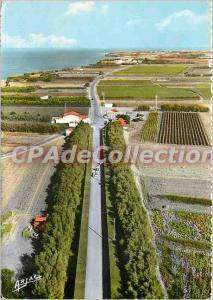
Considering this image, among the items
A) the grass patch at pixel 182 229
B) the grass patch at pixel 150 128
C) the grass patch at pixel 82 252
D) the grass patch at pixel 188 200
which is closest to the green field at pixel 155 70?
the grass patch at pixel 150 128

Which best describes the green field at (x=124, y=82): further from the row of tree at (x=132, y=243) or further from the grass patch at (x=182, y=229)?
the grass patch at (x=182, y=229)

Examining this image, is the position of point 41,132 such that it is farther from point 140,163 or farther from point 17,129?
point 140,163

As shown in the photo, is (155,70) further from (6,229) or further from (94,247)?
(94,247)

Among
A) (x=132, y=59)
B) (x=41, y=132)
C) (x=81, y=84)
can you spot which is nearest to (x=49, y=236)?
(x=41, y=132)

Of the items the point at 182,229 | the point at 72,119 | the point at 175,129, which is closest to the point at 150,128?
the point at 175,129

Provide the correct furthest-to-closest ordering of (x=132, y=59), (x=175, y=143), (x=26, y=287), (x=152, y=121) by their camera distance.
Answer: (x=132, y=59) < (x=152, y=121) < (x=175, y=143) < (x=26, y=287)

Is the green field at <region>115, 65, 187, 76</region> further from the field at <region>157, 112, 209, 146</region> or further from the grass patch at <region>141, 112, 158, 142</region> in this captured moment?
the grass patch at <region>141, 112, 158, 142</region>

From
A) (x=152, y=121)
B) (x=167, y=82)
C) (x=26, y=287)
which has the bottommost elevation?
(x=26, y=287)
